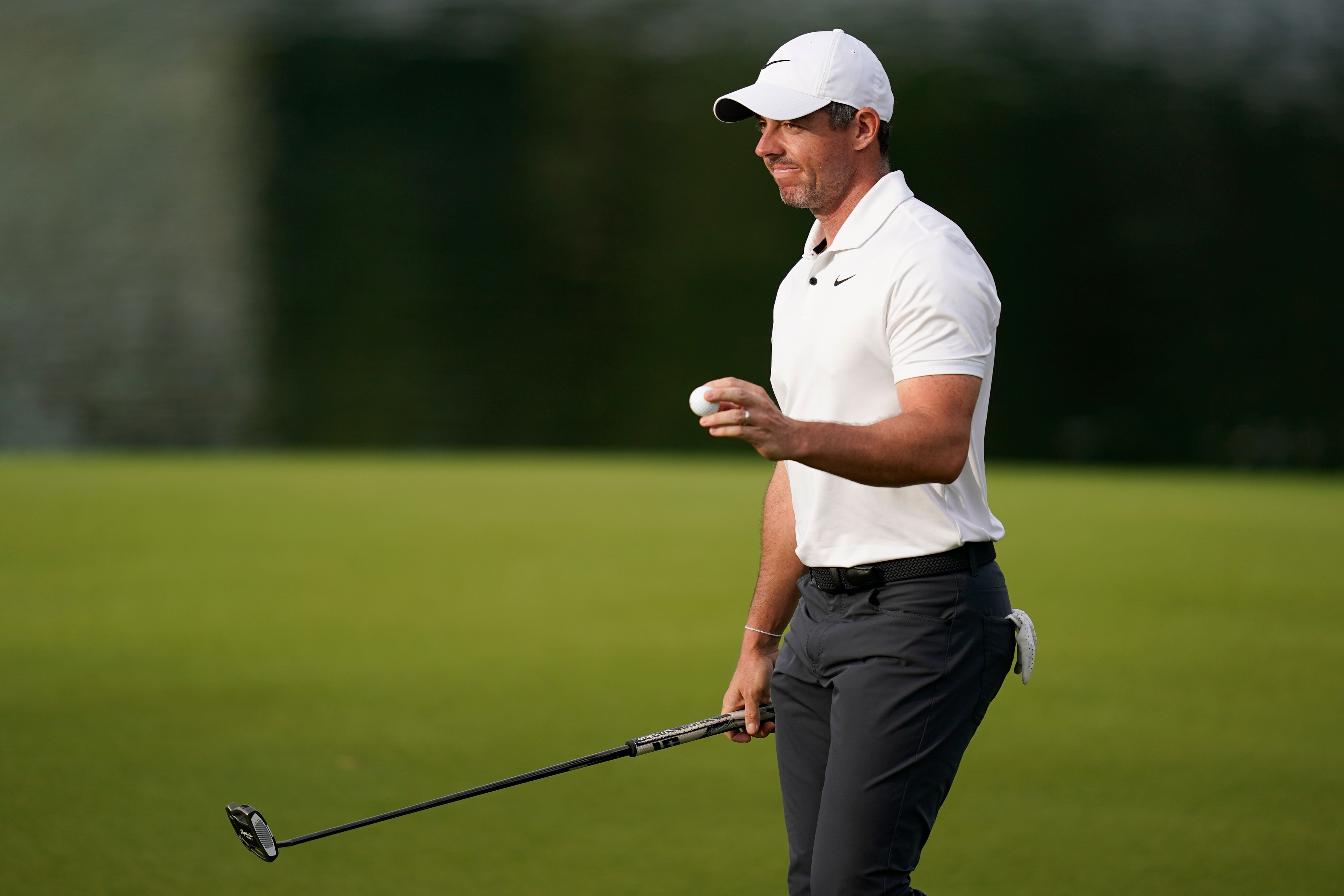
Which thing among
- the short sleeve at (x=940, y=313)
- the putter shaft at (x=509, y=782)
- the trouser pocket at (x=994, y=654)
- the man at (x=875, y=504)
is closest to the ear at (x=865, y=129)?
the man at (x=875, y=504)

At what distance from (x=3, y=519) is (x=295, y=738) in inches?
161

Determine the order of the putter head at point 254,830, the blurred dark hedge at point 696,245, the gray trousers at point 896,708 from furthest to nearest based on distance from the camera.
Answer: the blurred dark hedge at point 696,245 → the putter head at point 254,830 → the gray trousers at point 896,708

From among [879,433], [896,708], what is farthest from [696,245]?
[879,433]

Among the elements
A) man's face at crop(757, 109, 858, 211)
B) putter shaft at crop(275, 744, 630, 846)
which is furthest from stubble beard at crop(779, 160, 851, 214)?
putter shaft at crop(275, 744, 630, 846)

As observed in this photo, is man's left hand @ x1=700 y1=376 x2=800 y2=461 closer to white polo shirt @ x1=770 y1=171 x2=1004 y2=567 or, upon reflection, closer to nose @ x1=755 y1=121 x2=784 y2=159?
white polo shirt @ x1=770 y1=171 x2=1004 y2=567

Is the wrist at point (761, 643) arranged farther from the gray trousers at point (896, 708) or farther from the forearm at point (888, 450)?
the forearm at point (888, 450)

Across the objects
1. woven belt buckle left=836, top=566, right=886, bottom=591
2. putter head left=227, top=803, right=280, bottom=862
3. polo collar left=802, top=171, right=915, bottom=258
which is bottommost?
putter head left=227, top=803, right=280, bottom=862

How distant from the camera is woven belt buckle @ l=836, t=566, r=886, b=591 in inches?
73.3

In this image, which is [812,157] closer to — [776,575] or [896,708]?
[776,575]

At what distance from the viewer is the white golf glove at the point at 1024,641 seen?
75.3 inches

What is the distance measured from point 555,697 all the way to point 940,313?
2.84 m

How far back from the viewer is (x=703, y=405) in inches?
61.9

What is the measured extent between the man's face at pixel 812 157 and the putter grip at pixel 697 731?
0.76 m

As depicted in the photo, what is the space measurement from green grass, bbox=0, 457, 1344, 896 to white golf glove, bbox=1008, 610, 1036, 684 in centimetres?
106
